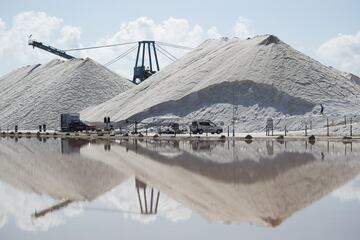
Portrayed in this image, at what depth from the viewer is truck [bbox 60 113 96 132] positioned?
250 feet

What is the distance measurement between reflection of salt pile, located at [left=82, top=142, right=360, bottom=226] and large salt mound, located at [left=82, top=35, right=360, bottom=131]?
3544cm

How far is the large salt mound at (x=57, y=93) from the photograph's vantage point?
99875 mm

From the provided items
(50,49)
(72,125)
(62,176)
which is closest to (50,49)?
(50,49)

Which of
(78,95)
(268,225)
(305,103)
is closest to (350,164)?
(268,225)

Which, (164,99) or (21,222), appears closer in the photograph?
(21,222)

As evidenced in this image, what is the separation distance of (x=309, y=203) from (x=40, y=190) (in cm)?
806

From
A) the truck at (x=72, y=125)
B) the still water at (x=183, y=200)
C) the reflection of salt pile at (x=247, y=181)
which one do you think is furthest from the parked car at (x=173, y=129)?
the still water at (x=183, y=200)

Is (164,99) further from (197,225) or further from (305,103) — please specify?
(197,225)

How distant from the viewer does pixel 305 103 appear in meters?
69.1

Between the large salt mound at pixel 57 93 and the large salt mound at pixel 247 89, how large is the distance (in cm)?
1557

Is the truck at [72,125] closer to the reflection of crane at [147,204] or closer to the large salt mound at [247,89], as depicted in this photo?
the large salt mound at [247,89]

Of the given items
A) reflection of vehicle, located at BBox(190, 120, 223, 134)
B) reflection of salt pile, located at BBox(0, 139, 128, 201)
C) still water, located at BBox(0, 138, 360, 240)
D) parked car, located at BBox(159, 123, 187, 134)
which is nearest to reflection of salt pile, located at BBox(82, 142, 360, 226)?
still water, located at BBox(0, 138, 360, 240)

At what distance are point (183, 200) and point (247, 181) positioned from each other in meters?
4.35

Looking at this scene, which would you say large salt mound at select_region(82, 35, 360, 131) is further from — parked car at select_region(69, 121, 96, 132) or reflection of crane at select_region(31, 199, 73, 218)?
reflection of crane at select_region(31, 199, 73, 218)
